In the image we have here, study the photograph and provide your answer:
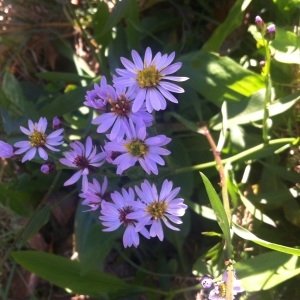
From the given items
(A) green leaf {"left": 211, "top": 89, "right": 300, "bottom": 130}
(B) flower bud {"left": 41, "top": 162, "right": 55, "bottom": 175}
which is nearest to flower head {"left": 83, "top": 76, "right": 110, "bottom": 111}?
(B) flower bud {"left": 41, "top": 162, "right": 55, "bottom": 175}

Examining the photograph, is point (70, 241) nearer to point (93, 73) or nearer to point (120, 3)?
point (93, 73)

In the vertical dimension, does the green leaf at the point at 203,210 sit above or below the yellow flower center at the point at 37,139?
above

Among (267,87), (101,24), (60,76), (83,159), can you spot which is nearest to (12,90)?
(60,76)

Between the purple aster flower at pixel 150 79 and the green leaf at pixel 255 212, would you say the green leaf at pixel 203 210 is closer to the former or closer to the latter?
the green leaf at pixel 255 212

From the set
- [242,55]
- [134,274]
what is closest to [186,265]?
[134,274]

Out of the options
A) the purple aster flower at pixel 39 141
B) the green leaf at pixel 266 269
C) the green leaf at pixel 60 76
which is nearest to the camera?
the purple aster flower at pixel 39 141

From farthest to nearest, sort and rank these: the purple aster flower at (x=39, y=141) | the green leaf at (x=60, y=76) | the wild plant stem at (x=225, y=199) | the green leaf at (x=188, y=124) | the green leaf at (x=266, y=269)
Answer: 1. the green leaf at (x=60, y=76)
2. the green leaf at (x=188, y=124)
3. the green leaf at (x=266, y=269)
4. the purple aster flower at (x=39, y=141)
5. the wild plant stem at (x=225, y=199)

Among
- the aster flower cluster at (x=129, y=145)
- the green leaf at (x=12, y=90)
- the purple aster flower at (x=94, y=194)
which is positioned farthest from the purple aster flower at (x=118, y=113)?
the green leaf at (x=12, y=90)
